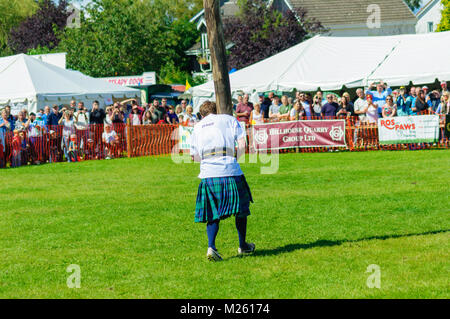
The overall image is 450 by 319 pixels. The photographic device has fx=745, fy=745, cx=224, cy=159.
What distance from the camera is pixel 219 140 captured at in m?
7.01

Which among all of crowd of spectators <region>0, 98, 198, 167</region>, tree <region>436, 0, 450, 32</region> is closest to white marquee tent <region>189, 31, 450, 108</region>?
crowd of spectators <region>0, 98, 198, 167</region>

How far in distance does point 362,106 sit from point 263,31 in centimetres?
2054

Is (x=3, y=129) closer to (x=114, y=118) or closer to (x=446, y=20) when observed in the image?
(x=114, y=118)

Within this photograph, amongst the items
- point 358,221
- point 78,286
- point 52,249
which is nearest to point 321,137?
point 358,221

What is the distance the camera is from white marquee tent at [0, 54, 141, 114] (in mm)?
24250

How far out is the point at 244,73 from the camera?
84.2ft

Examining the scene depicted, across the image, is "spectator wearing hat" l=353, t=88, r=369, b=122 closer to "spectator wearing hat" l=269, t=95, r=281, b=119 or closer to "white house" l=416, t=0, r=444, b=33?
"spectator wearing hat" l=269, t=95, r=281, b=119

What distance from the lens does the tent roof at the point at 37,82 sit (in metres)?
24.4

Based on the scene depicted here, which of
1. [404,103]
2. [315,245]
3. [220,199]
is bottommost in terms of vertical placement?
[315,245]

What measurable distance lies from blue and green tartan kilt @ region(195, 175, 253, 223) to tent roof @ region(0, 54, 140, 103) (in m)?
18.0

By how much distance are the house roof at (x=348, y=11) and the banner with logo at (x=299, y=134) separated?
31.2 m

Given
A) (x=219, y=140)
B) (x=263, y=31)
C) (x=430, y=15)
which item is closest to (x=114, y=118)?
(x=219, y=140)
